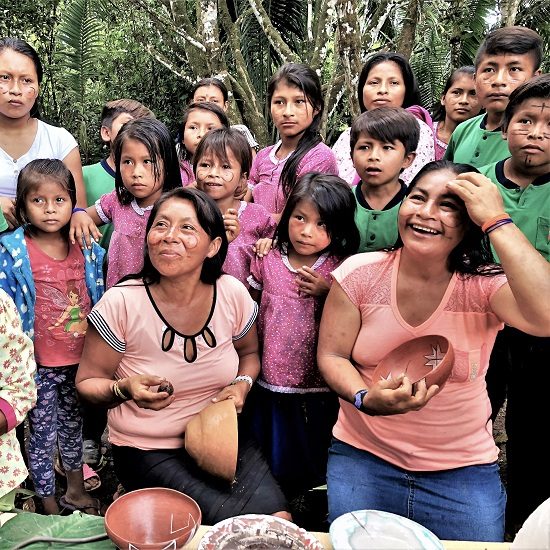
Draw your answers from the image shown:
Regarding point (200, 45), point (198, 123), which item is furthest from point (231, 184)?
point (200, 45)

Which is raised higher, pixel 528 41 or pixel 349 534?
pixel 528 41

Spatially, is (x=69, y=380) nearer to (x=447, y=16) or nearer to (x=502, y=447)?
(x=502, y=447)

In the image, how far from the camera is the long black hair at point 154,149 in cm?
267

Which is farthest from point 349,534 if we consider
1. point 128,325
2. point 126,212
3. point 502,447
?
point 502,447

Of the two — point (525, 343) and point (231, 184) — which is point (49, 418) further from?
point (525, 343)

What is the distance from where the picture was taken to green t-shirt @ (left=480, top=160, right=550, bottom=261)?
2.21 m

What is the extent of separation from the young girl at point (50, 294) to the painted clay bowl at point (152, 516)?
131cm

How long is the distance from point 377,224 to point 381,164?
27 cm

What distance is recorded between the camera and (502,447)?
360cm

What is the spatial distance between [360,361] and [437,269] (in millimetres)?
435

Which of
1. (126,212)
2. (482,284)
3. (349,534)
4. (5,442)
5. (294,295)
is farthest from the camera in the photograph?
(126,212)

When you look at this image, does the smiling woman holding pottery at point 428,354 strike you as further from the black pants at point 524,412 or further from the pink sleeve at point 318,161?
the pink sleeve at point 318,161

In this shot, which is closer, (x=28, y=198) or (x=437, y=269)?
(x=437, y=269)

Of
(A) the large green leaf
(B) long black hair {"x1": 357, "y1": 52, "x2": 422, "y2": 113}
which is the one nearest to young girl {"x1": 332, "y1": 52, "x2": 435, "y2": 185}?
(B) long black hair {"x1": 357, "y1": 52, "x2": 422, "y2": 113}
